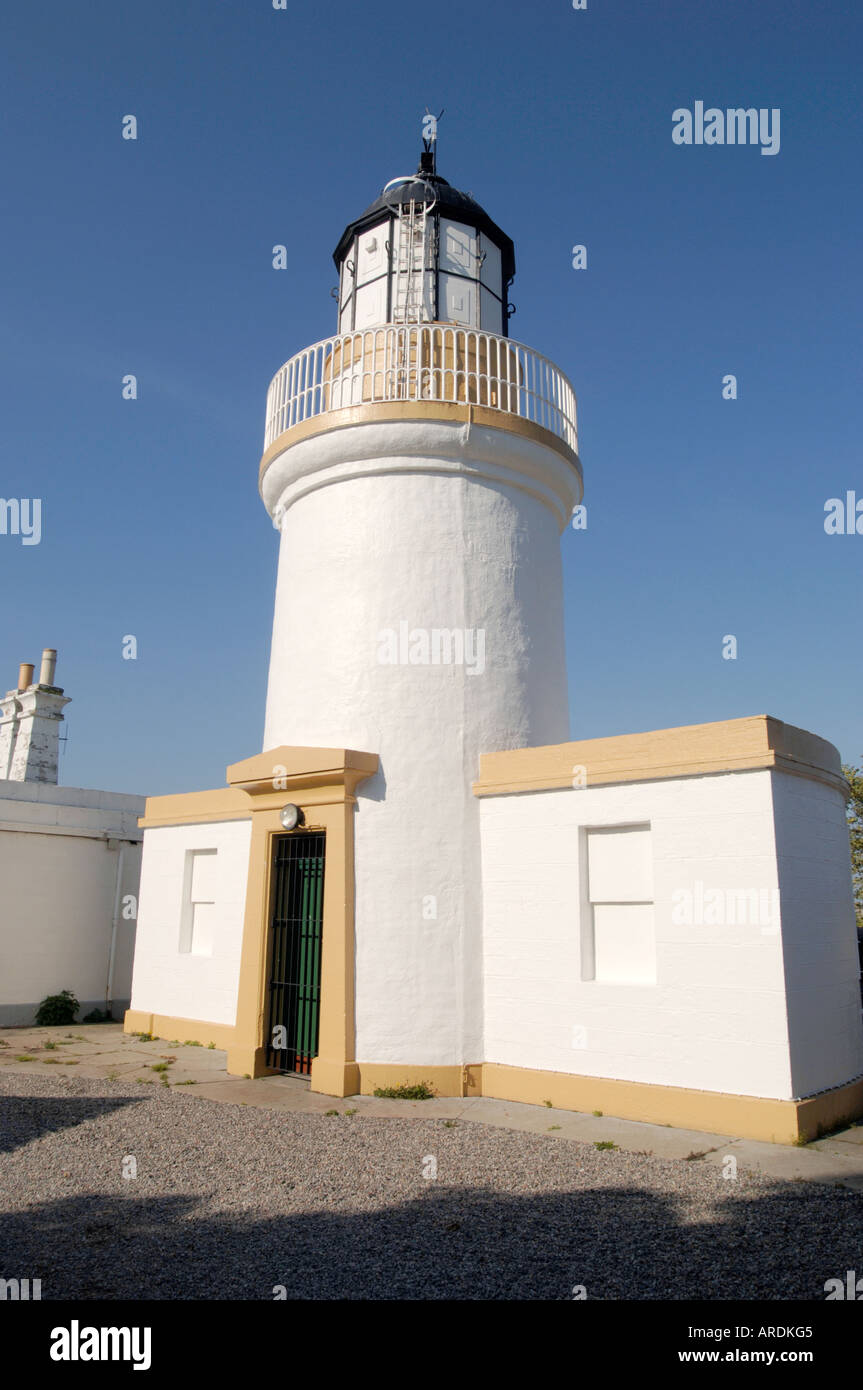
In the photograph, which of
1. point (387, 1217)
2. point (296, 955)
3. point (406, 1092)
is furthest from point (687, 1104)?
point (296, 955)

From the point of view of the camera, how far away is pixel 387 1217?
543cm

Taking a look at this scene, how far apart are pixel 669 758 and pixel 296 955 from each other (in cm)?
468

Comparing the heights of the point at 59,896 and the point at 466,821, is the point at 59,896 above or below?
below

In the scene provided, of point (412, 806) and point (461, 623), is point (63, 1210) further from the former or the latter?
point (461, 623)

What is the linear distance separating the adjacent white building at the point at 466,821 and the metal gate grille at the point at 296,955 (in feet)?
0.11

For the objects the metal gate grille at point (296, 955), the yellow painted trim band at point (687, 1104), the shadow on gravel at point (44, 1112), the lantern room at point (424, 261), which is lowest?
the shadow on gravel at point (44, 1112)

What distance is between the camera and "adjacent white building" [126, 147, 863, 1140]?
25.1ft

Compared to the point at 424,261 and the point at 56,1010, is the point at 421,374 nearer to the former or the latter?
the point at 424,261

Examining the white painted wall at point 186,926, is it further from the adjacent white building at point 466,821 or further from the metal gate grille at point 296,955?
the metal gate grille at point 296,955

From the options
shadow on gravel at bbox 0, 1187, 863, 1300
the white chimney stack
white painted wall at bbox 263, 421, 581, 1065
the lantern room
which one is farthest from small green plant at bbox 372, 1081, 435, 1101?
the white chimney stack

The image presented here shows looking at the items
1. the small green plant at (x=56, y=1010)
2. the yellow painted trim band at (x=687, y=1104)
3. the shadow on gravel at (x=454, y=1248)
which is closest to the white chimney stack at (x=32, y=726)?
the small green plant at (x=56, y=1010)

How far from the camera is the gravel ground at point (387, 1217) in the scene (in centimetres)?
448

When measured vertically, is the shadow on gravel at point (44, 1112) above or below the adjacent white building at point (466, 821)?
below
